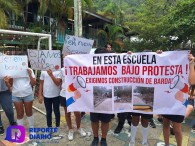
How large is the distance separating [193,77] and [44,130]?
295 centimetres

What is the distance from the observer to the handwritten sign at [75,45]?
4.38 m

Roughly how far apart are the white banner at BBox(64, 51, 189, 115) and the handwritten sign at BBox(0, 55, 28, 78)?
1010 millimetres

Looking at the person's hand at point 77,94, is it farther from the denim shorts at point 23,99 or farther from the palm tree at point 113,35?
the palm tree at point 113,35

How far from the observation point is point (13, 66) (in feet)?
13.8

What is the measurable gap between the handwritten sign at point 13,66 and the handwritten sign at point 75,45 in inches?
31.7

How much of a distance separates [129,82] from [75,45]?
148cm

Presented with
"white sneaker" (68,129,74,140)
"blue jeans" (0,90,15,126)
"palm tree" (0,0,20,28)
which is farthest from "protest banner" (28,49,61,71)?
"palm tree" (0,0,20,28)

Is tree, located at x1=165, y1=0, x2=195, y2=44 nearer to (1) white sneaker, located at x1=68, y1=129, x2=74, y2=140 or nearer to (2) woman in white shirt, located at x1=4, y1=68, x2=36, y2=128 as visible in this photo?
(1) white sneaker, located at x1=68, y1=129, x2=74, y2=140

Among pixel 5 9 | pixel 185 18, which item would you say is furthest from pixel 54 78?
pixel 5 9

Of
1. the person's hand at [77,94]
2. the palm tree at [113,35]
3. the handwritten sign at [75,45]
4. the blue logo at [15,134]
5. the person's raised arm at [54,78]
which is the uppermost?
the palm tree at [113,35]

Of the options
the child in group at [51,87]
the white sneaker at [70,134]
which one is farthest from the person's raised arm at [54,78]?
the white sneaker at [70,134]

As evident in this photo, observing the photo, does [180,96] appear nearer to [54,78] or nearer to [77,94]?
[77,94]

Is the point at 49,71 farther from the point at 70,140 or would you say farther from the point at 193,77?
the point at 193,77

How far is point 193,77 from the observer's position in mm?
3318
